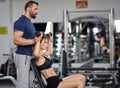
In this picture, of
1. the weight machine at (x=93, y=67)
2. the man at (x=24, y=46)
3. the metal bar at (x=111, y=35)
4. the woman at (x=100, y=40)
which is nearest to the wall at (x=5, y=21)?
the weight machine at (x=93, y=67)

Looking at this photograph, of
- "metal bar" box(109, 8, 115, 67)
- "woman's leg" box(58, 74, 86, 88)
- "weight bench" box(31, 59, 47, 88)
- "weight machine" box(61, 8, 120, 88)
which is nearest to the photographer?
"weight bench" box(31, 59, 47, 88)

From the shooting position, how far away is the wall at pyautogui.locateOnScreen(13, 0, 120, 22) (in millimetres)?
6877

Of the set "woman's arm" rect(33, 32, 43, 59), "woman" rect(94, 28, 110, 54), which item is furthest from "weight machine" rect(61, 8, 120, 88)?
"woman's arm" rect(33, 32, 43, 59)

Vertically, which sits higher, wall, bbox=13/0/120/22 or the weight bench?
wall, bbox=13/0/120/22

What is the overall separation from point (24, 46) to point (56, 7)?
3790 millimetres

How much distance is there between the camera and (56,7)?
7008 millimetres

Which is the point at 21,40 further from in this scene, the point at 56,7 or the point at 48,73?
the point at 56,7

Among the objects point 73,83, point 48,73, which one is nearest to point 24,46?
point 48,73

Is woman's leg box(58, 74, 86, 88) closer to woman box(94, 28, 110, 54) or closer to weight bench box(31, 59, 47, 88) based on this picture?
weight bench box(31, 59, 47, 88)

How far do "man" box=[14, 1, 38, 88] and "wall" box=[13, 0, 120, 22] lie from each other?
3.60m

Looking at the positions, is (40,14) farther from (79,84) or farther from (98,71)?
(79,84)

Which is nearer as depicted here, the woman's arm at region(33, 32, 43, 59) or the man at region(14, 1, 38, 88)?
the woman's arm at region(33, 32, 43, 59)

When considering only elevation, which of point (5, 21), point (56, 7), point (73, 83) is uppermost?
point (56, 7)

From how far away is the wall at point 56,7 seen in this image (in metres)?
6.88
